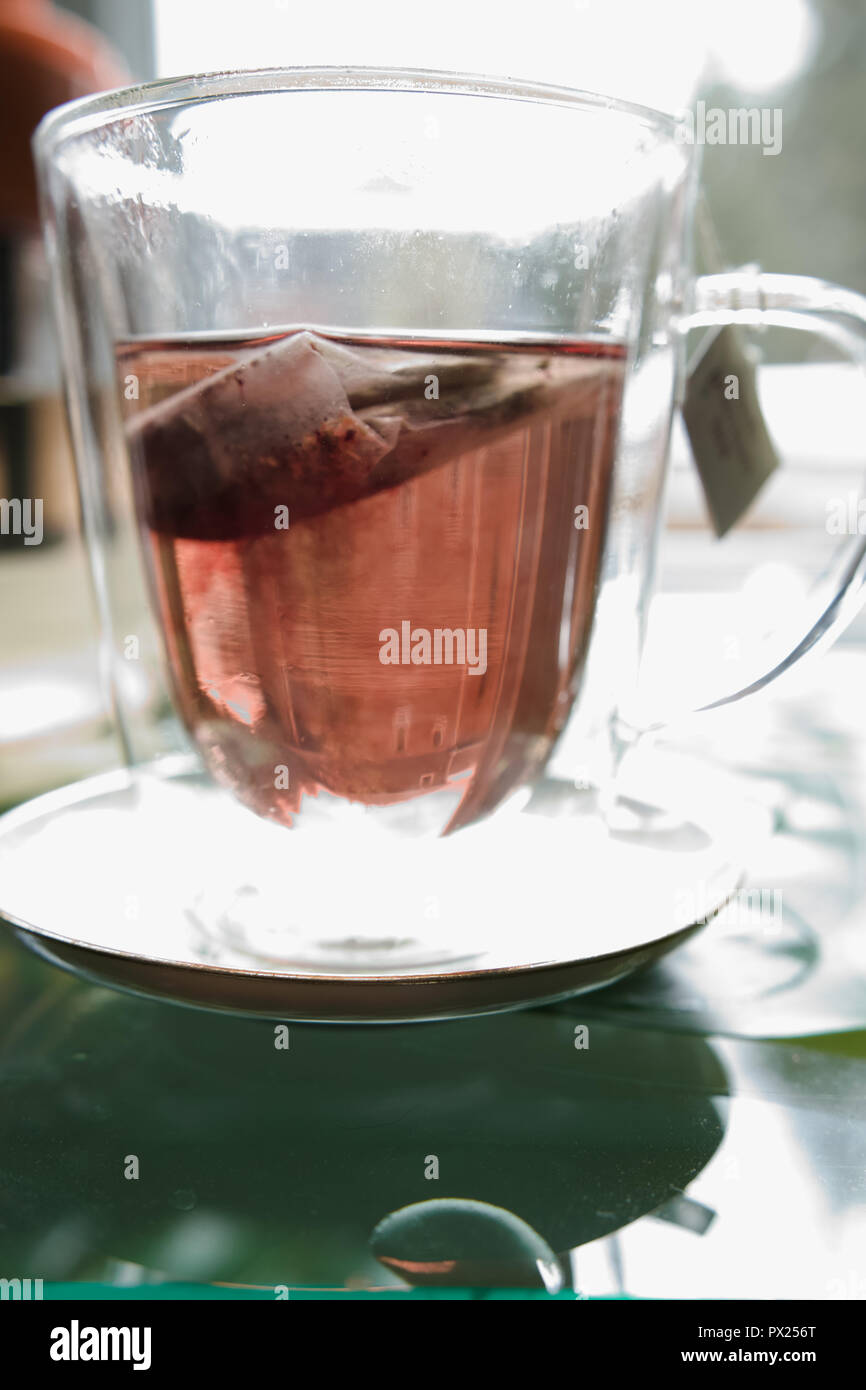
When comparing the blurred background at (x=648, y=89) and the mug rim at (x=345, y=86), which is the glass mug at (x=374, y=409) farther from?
the blurred background at (x=648, y=89)

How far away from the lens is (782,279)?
0.54m

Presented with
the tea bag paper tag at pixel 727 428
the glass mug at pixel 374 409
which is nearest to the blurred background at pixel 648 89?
the tea bag paper tag at pixel 727 428

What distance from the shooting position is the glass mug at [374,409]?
0.43 m

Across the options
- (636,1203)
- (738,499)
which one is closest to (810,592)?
(738,499)

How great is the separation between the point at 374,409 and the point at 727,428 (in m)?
0.24

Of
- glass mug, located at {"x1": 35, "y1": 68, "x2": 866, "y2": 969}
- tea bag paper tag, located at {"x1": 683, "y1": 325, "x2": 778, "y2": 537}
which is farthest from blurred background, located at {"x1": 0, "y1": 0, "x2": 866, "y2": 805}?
glass mug, located at {"x1": 35, "y1": 68, "x2": 866, "y2": 969}

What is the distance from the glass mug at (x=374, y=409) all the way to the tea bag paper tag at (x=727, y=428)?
1.4 inches

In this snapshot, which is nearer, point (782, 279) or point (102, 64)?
point (782, 279)

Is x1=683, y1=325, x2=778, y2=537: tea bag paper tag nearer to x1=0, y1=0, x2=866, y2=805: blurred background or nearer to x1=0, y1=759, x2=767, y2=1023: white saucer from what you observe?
x1=0, y1=759, x2=767, y2=1023: white saucer
